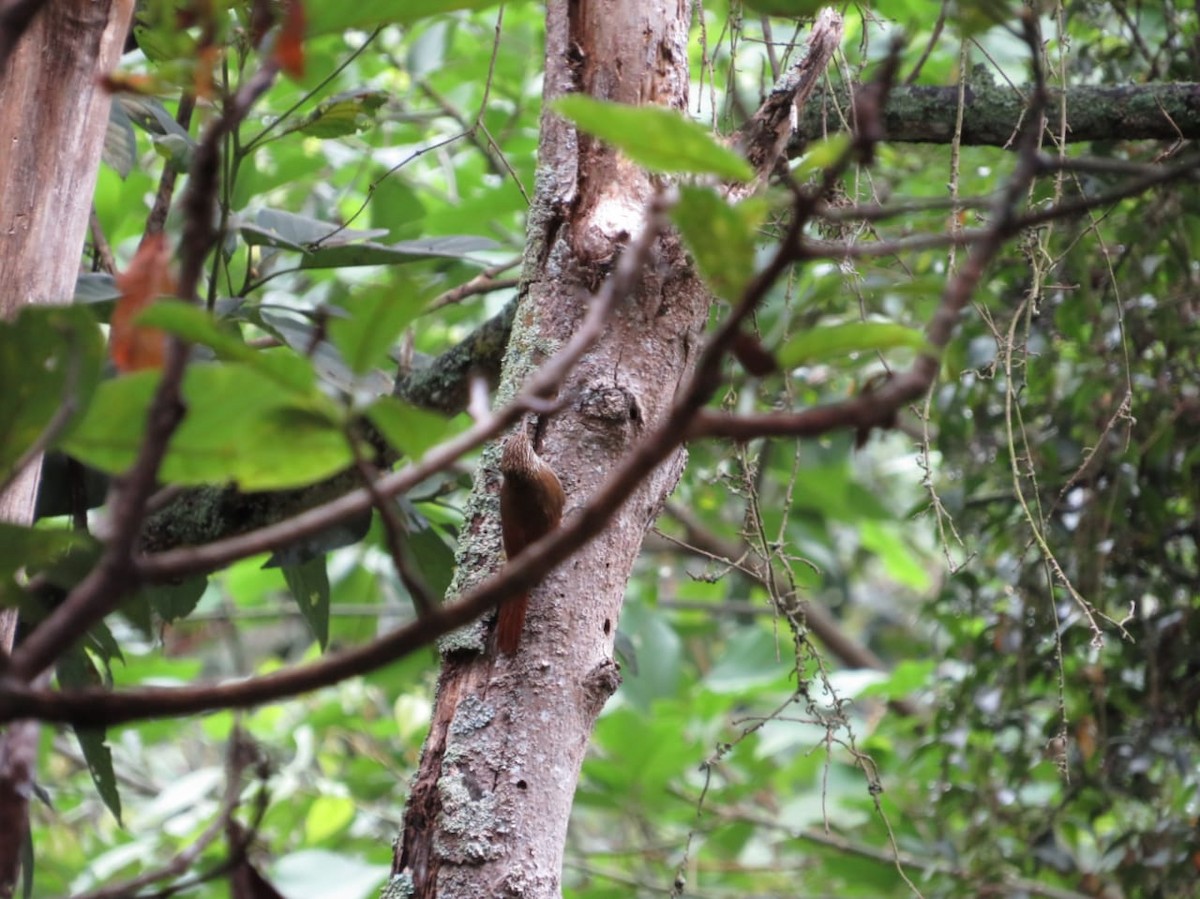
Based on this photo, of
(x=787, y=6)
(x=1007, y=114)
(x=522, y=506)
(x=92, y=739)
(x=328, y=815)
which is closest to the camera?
(x=787, y=6)

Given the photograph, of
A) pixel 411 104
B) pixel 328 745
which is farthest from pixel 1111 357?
pixel 328 745

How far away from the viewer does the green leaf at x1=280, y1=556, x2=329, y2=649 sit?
4.37ft

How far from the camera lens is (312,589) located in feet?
4.42

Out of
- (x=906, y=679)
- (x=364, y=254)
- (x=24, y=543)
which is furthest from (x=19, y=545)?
(x=906, y=679)

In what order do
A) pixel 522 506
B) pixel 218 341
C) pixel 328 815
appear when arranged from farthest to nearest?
1. pixel 328 815
2. pixel 522 506
3. pixel 218 341

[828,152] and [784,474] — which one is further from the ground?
[784,474]

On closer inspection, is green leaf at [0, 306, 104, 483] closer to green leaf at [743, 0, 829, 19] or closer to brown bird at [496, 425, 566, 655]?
green leaf at [743, 0, 829, 19]

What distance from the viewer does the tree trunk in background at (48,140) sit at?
2.84ft

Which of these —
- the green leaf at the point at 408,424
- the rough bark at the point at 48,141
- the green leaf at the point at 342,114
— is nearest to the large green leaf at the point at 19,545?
the green leaf at the point at 408,424

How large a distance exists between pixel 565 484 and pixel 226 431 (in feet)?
1.58

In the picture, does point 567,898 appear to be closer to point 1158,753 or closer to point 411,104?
point 1158,753

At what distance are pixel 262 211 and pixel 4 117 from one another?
0.45 m

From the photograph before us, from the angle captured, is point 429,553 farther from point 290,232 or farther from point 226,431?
point 226,431

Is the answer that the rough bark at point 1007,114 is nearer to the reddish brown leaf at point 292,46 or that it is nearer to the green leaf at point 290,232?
the green leaf at point 290,232
